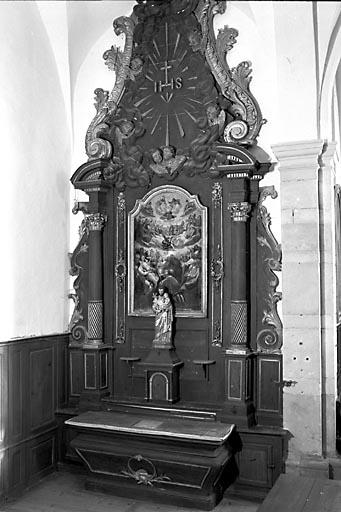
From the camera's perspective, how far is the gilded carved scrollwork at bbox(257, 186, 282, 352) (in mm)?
5227

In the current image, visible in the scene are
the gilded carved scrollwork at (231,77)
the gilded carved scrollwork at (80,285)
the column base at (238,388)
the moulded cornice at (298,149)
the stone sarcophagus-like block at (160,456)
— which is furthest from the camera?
the gilded carved scrollwork at (80,285)

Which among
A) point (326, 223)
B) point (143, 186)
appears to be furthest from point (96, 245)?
point (326, 223)

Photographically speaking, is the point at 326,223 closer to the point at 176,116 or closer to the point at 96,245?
the point at 176,116

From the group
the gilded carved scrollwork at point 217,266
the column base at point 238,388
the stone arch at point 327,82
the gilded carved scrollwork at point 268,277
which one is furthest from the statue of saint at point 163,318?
the stone arch at point 327,82

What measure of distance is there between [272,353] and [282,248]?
3.46ft

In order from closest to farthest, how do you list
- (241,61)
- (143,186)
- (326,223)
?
(326,223)
(241,61)
(143,186)

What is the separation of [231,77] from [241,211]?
4.65ft

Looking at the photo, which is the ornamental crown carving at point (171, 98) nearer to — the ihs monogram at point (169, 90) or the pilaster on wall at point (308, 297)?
the ihs monogram at point (169, 90)

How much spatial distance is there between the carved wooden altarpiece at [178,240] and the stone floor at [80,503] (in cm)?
19

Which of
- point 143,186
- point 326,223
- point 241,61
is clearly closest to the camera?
point 326,223

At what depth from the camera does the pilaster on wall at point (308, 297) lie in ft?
16.1

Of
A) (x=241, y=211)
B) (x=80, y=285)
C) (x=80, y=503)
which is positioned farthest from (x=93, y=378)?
(x=241, y=211)

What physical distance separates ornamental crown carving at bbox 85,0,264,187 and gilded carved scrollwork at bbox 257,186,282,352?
74cm

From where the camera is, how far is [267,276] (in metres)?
5.31
